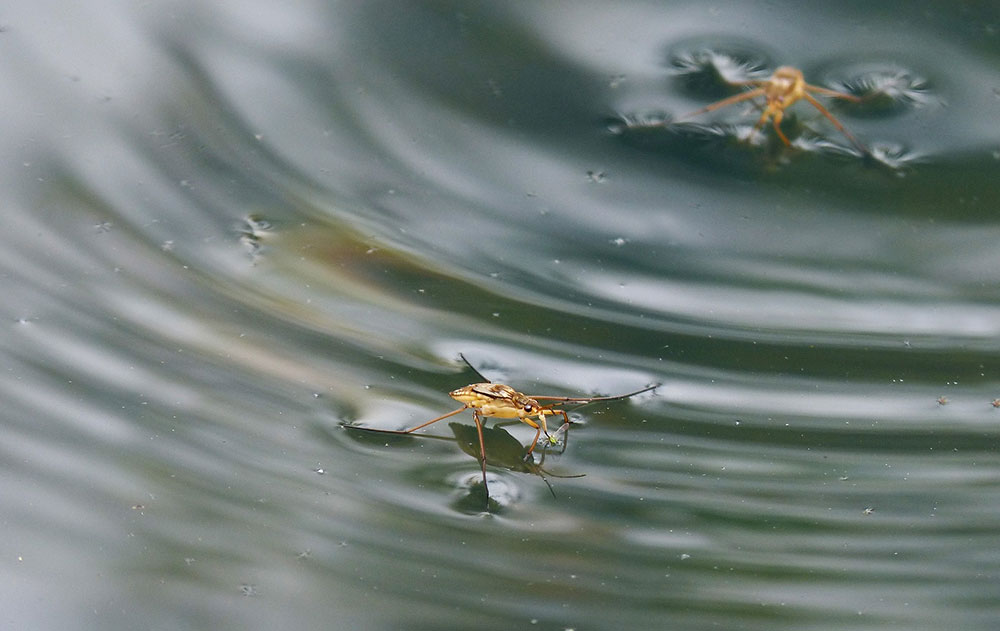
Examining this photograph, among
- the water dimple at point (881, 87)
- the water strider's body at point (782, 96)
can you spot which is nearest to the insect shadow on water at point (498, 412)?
the water strider's body at point (782, 96)

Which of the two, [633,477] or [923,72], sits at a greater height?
[923,72]

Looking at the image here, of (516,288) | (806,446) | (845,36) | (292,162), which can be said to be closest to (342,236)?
(292,162)

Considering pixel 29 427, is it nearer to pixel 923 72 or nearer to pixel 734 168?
pixel 734 168

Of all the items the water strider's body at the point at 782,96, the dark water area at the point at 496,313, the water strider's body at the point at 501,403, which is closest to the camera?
the dark water area at the point at 496,313

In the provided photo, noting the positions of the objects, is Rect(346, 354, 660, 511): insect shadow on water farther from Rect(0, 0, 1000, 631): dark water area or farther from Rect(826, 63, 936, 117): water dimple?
Rect(826, 63, 936, 117): water dimple

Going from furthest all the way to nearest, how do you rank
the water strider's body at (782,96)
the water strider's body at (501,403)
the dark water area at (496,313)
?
the water strider's body at (782,96) < the water strider's body at (501,403) < the dark water area at (496,313)

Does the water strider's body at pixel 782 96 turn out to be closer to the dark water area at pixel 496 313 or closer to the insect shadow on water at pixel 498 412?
the dark water area at pixel 496 313

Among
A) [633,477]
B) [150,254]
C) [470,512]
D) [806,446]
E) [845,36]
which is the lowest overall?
[470,512]
